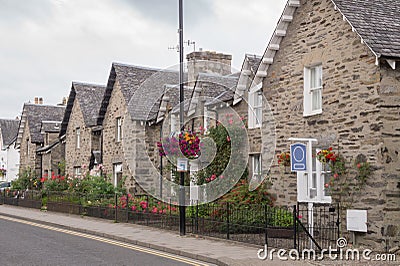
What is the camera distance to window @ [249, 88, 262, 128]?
20375 millimetres

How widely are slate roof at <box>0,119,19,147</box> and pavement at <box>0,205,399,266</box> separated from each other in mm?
39133

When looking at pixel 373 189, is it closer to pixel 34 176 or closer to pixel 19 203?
pixel 19 203

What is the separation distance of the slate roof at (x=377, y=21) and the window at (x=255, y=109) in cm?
503

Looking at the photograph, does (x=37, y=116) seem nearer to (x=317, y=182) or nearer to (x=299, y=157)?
(x=317, y=182)

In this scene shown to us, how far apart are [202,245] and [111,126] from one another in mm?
17403

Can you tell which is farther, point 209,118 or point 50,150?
point 50,150

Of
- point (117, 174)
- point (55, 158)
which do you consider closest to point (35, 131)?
point (55, 158)

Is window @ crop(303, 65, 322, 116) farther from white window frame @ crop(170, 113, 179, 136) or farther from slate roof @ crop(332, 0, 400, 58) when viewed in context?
white window frame @ crop(170, 113, 179, 136)

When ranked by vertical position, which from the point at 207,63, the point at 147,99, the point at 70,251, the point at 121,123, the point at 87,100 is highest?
the point at 207,63

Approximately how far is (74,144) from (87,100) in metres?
3.05

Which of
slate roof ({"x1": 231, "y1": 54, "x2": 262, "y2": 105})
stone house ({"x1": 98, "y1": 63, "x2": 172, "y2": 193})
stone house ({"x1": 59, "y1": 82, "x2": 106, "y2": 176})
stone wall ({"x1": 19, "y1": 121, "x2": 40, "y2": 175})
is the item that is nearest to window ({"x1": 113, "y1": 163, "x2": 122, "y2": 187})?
stone house ({"x1": 98, "y1": 63, "x2": 172, "y2": 193})

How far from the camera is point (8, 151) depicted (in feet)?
188

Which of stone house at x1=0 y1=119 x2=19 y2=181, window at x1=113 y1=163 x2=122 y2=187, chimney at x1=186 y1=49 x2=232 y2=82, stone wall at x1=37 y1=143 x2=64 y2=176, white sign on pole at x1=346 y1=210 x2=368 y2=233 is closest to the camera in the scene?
white sign on pole at x1=346 y1=210 x2=368 y2=233

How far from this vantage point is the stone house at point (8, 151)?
5612cm
